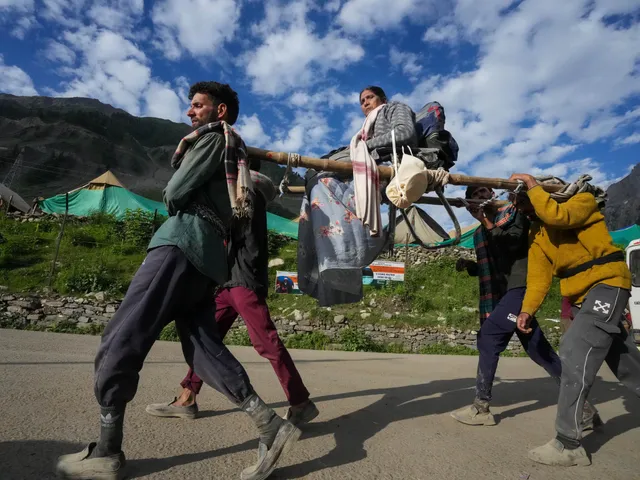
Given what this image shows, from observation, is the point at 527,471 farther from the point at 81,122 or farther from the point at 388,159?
the point at 81,122

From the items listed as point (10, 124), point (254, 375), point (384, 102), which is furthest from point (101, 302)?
point (10, 124)

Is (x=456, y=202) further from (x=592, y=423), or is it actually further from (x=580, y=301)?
(x=592, y=423)

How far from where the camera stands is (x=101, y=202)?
59.7 ft

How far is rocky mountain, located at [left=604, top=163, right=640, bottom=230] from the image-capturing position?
31719 millimetres

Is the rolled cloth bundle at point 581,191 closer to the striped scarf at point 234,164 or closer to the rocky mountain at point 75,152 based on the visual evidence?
the striped scarf at point 234,164

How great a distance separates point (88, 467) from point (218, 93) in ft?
6.23

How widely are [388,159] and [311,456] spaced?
6.57 ft

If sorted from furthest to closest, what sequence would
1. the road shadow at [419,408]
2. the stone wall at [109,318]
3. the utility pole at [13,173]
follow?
the utility pole at [13,173], the stone wall at [109,318], the road shadow at [419,408]

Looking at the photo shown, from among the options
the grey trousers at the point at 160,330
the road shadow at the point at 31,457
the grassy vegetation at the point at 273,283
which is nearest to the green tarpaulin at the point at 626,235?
the grassy vegetation at the point at 273,283

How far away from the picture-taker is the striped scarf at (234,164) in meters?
1.88

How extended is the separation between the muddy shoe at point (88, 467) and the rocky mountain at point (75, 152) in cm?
3304

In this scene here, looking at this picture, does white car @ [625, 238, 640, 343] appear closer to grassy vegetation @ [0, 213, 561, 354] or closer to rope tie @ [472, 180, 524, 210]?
grassy vegetation @ [0, 213, 561, 354]

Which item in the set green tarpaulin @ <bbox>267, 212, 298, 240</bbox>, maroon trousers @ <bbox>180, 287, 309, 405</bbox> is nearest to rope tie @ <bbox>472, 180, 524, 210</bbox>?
maroon trousers @ <bbox>180, 287, 309, 405</bbox>

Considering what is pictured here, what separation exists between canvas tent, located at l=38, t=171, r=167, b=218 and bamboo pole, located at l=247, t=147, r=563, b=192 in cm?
1632
